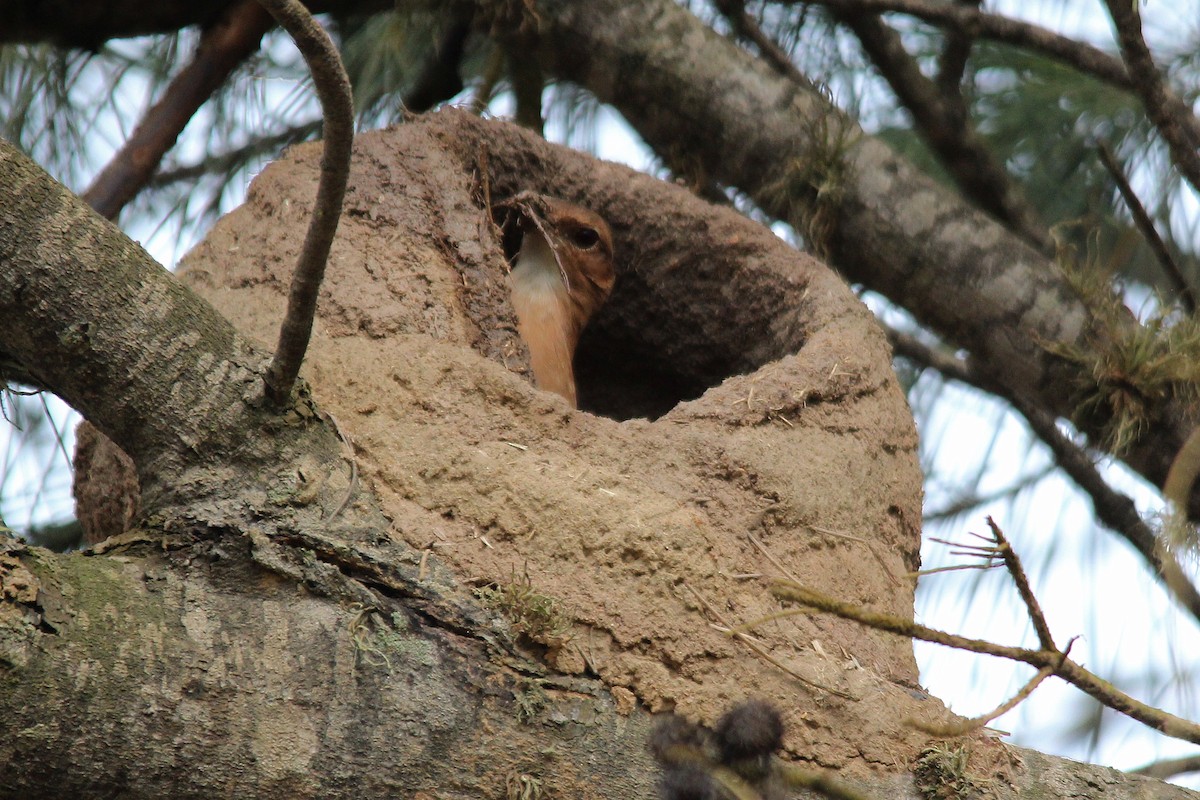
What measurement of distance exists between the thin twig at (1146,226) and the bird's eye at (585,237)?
136cm

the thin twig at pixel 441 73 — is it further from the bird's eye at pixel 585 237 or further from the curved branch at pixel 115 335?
the curved branch at pixel 115 335

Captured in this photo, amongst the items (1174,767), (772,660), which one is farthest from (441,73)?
(1174,767)

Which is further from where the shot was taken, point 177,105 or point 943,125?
point 943,125

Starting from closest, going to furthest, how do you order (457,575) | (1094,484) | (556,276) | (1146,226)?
(457,575), (1146,226), (556,276), (1094,484)

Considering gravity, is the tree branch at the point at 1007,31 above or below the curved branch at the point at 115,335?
above

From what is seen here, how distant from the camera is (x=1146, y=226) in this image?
10.8ft

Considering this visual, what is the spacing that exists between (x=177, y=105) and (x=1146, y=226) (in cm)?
254

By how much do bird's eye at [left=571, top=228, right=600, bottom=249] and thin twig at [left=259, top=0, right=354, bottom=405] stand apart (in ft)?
5.59

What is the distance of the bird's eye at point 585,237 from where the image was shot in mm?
3805

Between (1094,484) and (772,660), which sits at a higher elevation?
(1094,484)

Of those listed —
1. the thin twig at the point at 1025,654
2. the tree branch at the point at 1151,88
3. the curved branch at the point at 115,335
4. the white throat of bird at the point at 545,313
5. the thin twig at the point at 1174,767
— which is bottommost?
the thin twig at the point at 1025,654

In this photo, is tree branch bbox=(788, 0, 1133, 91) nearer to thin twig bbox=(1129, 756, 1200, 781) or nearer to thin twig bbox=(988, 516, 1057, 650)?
thin twig bbox=(1129, 756, 1200, 781)

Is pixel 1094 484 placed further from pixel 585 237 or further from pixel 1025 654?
pixel 1025 654

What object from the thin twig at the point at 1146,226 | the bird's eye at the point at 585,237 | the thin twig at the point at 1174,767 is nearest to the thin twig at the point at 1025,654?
the thin twig at the point at 1174,767
